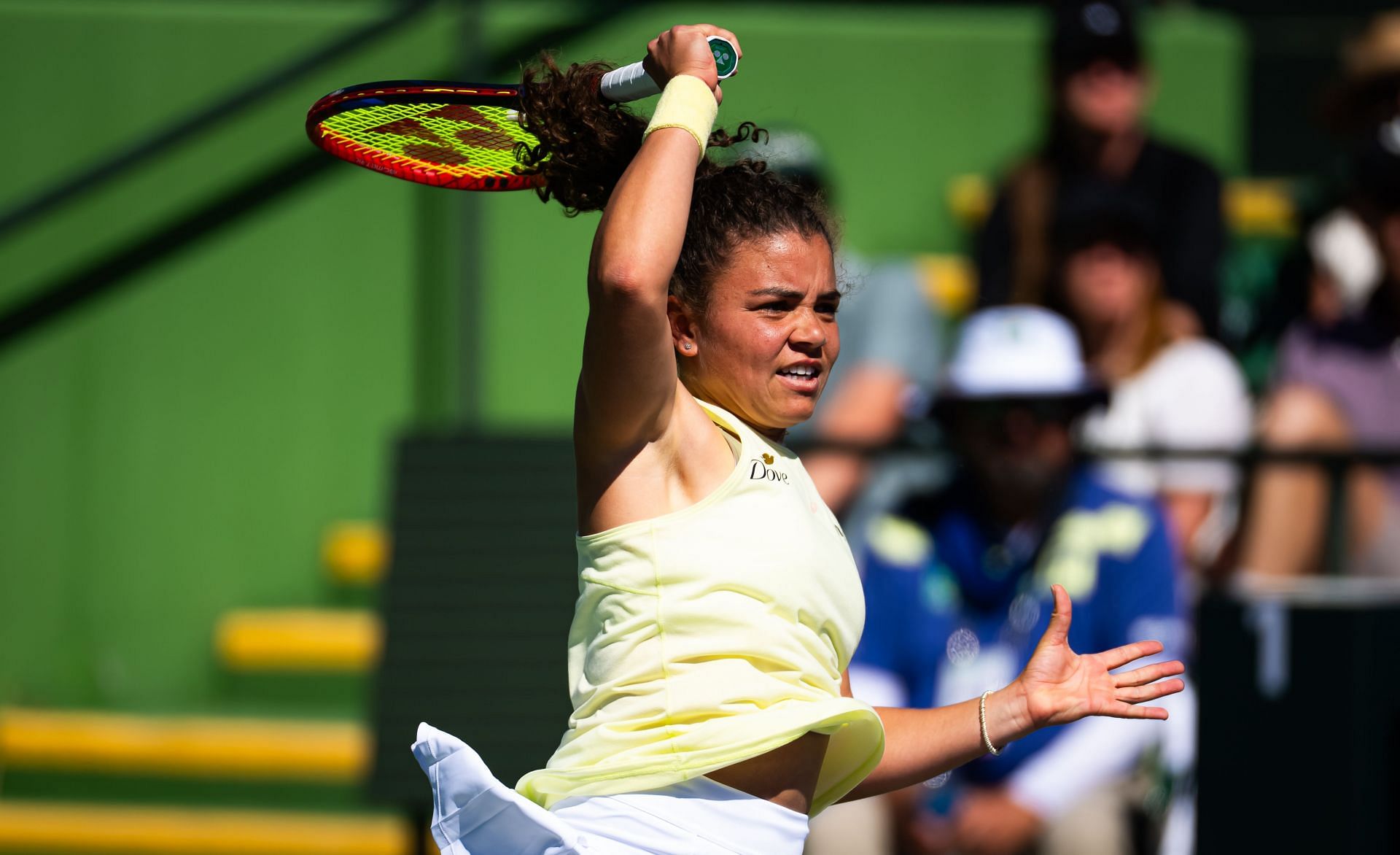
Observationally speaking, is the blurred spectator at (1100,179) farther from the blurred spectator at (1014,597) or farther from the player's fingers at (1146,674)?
the player's fingers at (1146,674)

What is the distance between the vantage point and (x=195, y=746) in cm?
→ 521

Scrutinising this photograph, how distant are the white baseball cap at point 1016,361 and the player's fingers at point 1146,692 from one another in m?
2.17

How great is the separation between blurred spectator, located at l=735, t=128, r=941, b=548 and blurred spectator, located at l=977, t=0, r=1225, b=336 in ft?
0.80

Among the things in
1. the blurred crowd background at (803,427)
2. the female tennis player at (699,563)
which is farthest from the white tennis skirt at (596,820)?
the blurred crowd background at (803,427)

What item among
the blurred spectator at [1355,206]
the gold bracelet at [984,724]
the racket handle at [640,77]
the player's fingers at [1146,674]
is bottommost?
the gold bracelet at [984,724]

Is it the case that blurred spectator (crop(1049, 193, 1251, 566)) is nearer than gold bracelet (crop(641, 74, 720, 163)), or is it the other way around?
gold bracelet (crop(641, 74, 720, 163))

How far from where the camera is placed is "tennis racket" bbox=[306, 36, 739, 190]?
2.26 m

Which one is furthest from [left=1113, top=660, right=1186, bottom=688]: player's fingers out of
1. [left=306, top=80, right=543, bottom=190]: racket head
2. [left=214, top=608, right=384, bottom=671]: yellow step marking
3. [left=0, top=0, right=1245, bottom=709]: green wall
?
[left=0, top=0, right=1245, bottom=709]: green wall

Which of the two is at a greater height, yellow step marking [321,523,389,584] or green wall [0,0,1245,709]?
green wall [0,0,1245,709]

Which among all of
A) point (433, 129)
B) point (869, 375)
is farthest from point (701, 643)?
point (869, 375)

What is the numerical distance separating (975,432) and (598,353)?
2.56m

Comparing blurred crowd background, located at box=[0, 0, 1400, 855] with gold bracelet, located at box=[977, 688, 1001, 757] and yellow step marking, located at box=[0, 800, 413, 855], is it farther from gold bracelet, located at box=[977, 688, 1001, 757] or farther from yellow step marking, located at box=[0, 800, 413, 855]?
gold bracelet, located at box=[977, 688, 1001, 757]

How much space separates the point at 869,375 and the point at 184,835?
241 cm

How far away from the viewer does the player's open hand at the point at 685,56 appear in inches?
78.8
